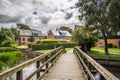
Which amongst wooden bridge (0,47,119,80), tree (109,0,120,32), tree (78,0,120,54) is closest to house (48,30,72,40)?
tree (78,0,120,54)

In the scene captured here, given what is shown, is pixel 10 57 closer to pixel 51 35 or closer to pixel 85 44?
pixel 85 44

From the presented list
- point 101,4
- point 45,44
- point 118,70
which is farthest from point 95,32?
point 45,44

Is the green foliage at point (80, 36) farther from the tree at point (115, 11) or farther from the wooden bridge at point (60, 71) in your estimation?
the wooden bridge at point (60, 71)

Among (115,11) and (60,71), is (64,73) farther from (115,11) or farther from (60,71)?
(115,11)

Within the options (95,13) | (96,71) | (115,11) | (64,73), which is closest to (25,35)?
(95,13)

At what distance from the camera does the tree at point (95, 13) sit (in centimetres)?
2877

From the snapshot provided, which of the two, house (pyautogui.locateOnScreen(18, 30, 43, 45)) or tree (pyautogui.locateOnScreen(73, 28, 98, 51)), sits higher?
house (pyautogui.locateOnScreen(18, 30, 43, 45))

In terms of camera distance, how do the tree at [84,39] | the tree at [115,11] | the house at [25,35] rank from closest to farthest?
the tree at [115,11] → the tree at [84,39] → the house at [25,35]

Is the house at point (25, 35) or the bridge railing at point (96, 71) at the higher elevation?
the house at point (25, 35)

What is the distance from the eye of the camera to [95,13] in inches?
1175

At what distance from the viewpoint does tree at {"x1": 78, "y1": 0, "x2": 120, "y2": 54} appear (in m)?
28.8

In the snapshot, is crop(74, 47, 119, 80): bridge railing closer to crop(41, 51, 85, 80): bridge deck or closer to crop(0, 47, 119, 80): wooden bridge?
crop(0, 47, 119, 80): wooden bridge

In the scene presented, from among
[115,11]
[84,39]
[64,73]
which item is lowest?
[64,73]

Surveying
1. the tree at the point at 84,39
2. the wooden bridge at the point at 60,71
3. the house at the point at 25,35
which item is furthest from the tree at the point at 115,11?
the house at the point at 25,35
